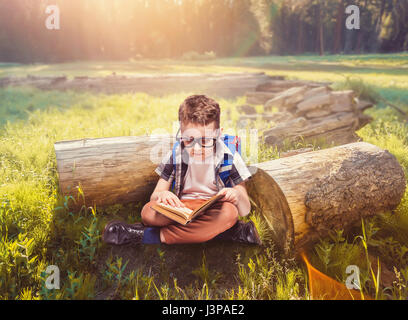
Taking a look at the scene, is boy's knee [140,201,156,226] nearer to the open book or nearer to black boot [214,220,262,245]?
the open book

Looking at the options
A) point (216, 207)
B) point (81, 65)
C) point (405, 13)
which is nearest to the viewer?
point (216, 207)

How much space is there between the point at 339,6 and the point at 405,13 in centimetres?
98

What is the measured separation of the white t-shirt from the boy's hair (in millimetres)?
379

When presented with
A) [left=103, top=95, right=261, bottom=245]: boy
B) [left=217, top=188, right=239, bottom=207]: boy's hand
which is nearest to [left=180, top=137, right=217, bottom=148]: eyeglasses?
[left=103, top=95, right=261, bottom=245]: boy

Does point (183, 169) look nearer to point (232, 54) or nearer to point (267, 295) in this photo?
point (267, 295)

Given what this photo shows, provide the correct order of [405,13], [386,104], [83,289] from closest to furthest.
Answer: [83,289], [405,13], [386,104]

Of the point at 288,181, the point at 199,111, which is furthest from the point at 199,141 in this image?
the point at 288,181

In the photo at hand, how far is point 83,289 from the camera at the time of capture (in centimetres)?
200

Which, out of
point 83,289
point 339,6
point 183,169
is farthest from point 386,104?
point 83,289

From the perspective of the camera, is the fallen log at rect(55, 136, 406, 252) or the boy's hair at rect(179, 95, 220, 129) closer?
the boy's hair at rect(179, 95, 220, 129)

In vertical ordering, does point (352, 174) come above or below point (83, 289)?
above

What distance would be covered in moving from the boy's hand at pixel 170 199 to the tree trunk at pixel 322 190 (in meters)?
0.81

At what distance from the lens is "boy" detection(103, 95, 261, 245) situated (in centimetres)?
220

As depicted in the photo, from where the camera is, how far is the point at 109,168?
9.50 feet
